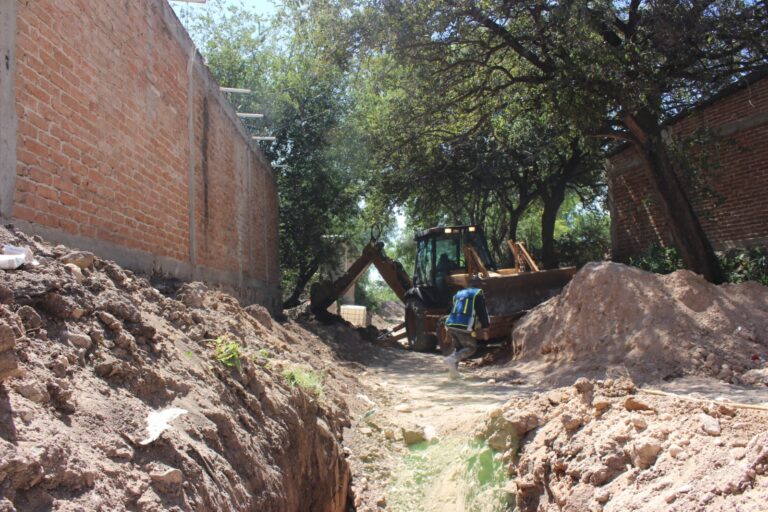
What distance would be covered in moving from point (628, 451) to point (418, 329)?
11420 mm

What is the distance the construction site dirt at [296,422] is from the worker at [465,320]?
5.26 feet

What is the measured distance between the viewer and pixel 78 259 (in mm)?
4145

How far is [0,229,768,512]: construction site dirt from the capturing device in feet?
8.74

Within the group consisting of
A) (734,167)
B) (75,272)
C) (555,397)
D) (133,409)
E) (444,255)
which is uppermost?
(734,167)

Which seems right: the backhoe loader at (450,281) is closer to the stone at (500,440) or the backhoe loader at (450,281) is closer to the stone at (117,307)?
the stone at (500,440)

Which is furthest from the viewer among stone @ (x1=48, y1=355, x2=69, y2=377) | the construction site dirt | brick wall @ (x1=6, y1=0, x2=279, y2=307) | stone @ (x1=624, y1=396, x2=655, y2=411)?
brick wall @ (x1=6, y1=0, x2=279, y2=307)

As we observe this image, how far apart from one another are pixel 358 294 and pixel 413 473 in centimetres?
3136

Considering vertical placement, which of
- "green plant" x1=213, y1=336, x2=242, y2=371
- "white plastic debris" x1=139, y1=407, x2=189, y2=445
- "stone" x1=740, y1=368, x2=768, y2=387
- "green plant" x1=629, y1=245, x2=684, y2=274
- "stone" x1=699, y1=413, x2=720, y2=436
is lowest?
"stone" x1=740, y1=368, x2=768, y2=387

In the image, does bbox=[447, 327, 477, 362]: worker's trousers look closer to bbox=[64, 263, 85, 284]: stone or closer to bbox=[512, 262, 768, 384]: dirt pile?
bbox=[512, 262, 768, 384]: dirt pile

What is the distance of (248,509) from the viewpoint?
3506 mm

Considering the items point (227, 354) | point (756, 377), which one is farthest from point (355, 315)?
point (227, 354)

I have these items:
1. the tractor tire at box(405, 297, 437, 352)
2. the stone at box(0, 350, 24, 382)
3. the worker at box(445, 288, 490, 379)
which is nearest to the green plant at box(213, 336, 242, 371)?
the stone at box(0, 350, 24, 382)

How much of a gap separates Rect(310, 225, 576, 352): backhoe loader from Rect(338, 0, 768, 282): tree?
3.08m

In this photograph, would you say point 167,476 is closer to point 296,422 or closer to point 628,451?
point 296,422
